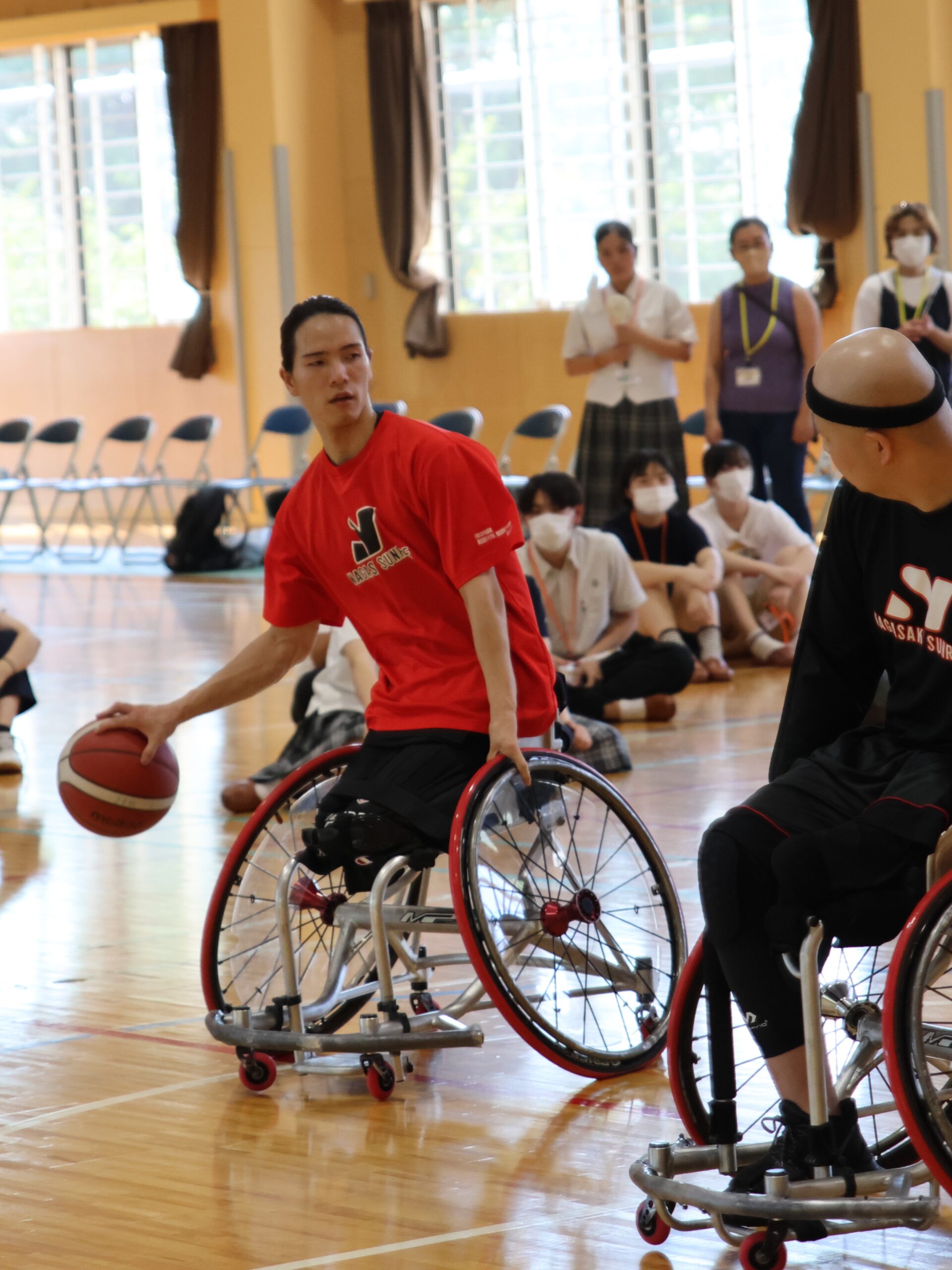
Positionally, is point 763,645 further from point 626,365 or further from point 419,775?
point 419,775

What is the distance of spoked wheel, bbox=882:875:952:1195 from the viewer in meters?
1.89

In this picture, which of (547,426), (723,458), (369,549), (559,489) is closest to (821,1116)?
(369,549)

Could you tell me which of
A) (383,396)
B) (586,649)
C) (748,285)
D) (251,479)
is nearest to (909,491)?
(586,649)

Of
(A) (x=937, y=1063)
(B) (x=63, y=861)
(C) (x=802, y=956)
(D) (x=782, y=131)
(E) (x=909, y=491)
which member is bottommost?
(B) (x=63, y=861)

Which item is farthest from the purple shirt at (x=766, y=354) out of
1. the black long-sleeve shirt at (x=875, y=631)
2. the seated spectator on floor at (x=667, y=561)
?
the black long-sleeve shirt at (x=875, y=631)

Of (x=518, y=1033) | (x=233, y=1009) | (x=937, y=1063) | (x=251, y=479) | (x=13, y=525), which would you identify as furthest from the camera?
(x=13, y=525)

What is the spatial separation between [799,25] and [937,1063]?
10896 mm

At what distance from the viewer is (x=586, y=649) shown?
6.26m

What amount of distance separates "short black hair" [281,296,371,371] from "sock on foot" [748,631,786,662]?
4640 millimetres

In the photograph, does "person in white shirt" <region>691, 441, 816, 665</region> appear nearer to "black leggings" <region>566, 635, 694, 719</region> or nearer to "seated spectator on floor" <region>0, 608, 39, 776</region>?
"black leggings" <region>566, 635, 694, 719</region>

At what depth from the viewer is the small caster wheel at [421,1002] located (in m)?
3.10

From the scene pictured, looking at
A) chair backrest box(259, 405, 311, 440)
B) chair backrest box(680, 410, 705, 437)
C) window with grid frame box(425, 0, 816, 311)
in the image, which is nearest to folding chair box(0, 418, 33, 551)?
chair backrest box(259, 405, 311, 440)

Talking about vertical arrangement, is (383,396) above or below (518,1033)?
above

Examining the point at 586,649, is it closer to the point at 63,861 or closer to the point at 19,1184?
the point at 63,861
